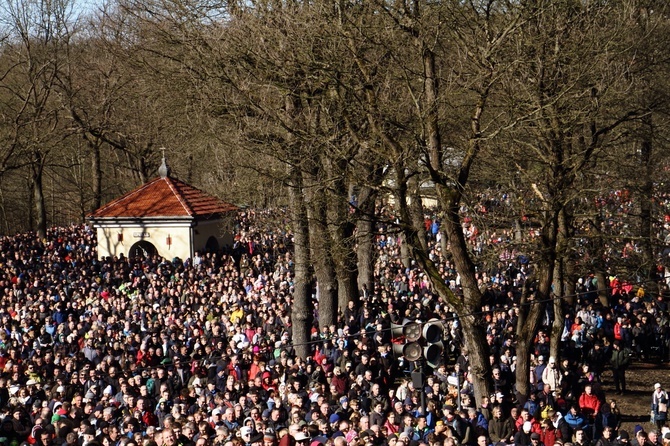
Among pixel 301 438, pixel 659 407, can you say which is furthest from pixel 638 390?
pixel 301 438

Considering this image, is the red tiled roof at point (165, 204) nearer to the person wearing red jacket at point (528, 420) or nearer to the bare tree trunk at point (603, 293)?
the bare tree trunk at point (603, 293)

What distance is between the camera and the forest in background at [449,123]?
14.4 m

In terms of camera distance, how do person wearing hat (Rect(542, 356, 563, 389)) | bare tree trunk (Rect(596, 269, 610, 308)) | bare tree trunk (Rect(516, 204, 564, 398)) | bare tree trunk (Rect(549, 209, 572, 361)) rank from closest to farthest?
1. bare tree trunk (Rect(516, 204, 564, 398))
2. person wearing hat (Rect(542, 356, 563, 389))
3. bare tree trunk (Rect(549, 209, 572, 361))
4. bare tree trunk (Rect(596, 269, 610, 308))

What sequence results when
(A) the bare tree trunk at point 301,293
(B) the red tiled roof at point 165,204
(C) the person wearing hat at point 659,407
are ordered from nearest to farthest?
(C) the person wearing hat at point 659,407
(A) the bare tree trunk at point 301,293
(B) the red tiled roof at point 165,204

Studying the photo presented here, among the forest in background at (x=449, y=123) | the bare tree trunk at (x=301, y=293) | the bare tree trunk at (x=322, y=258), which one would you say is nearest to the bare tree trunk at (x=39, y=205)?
the forest in background at (x=449, y=123)

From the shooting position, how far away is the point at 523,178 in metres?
16.3

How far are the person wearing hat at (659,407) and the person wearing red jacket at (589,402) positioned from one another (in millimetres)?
1040

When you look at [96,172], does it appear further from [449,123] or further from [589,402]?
[589,402]

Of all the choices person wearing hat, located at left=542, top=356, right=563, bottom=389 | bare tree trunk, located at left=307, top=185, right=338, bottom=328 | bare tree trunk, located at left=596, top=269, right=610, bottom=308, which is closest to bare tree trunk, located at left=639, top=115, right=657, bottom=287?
bare tree trunk, located at left=596, top=269, right=610, bottom=308

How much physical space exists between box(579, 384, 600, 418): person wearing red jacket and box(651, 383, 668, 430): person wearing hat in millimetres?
1040

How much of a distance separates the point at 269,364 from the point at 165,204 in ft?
49.9

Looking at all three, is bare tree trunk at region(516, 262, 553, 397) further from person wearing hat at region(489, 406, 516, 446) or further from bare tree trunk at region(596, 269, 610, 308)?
bare tree trunk at region(596, 269, 610, 308)

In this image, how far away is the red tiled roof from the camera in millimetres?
31953

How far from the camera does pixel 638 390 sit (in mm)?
18016
